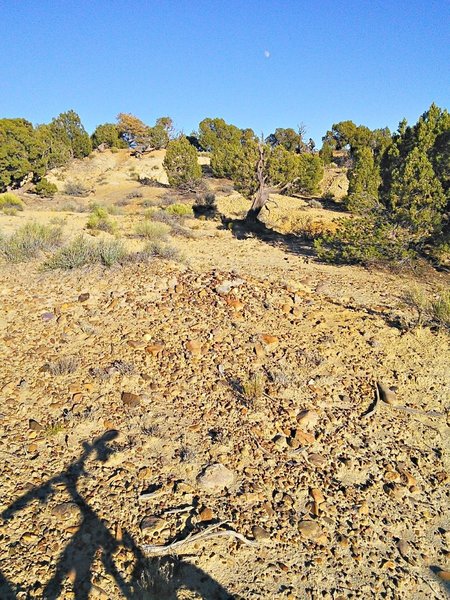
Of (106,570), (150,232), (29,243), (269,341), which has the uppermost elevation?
(150,232)

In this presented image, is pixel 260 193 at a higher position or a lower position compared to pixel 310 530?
higher

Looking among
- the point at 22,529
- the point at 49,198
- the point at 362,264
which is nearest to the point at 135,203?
the point at 49,198

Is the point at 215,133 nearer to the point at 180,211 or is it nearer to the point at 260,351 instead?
the point at 180,211

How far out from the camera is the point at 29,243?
866cm

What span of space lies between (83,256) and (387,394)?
243 inches

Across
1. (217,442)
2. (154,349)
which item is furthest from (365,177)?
(217,442)

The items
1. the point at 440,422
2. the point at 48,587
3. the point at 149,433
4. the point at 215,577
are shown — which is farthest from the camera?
the point at 440,422

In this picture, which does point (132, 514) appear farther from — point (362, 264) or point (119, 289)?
point (362, 264)

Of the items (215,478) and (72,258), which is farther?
(72,258)

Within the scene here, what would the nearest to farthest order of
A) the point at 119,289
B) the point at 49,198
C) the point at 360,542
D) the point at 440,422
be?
the point at 360,542, the point at 440,422, the point at 119,289, the point at 49,198

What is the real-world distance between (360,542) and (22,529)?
276 cm

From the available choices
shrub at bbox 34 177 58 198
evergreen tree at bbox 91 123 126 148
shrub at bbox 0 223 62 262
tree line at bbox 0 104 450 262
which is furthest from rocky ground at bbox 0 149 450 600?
evergreen tree at bbox 91 123 126 148

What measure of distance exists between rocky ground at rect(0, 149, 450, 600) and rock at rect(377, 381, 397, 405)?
26 mm

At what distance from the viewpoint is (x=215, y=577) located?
2.87 m
